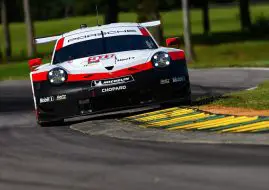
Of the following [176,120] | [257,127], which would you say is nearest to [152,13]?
[176,120]

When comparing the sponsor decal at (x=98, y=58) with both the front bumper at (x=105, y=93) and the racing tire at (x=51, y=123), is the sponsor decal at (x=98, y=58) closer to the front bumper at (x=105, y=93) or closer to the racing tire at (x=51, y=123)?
the front bumper at (x=105, y=93)

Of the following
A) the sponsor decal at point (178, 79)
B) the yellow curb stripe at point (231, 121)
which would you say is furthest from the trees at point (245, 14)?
the yellow curb stripe at point (231, 121)

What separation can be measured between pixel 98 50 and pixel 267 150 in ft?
18.5

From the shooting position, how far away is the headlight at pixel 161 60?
42.1 feet

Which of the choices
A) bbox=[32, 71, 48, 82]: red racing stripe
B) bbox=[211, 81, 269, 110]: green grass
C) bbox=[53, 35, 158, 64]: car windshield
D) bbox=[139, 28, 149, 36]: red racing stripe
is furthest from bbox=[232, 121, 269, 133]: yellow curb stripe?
bbox=[139, 28, 149, 36]: red racing stripe

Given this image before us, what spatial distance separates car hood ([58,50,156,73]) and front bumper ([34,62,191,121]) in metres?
0.19

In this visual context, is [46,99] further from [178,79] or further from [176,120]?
[176,120]

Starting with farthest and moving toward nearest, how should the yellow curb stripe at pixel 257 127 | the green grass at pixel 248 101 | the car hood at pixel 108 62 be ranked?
the green grass at pixel 248 101, the car hood at pixel 108 62, the yellow curb stripe at pixel 257 127

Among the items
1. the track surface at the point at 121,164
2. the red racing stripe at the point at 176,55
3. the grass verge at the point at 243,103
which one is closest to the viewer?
the track surface at the point at 121,164

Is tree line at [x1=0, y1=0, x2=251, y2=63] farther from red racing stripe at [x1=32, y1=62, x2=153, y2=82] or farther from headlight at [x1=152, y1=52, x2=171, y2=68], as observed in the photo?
red racing stripe at [x1=32, y1=62, x2=153, y2=82]

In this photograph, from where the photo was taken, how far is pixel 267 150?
28.0ft

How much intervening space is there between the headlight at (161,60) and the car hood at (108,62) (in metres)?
0.09

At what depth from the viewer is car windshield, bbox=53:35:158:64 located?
44.8 ft

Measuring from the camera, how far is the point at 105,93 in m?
12.7
